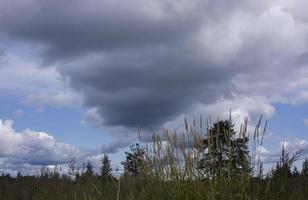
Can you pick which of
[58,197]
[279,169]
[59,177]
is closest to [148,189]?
[279,169]

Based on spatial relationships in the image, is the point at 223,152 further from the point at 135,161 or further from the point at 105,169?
the point at 105,169

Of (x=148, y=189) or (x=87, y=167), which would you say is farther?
(x=87, y=167)

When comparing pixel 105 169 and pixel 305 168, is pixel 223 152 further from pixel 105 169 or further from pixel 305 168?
pixel 105 169

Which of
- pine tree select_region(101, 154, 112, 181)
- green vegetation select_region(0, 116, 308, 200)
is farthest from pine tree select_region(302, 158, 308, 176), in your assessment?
pine tree select_region(101, 154, 112, 181)

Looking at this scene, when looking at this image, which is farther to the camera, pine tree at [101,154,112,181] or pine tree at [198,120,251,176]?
pine tree at [101,154,112,181]

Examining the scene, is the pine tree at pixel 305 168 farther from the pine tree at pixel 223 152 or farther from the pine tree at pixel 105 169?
the pine tree at pixel 105 169

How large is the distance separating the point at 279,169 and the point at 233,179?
727mm

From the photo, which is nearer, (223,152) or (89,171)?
(223,152)

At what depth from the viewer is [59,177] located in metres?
14.4

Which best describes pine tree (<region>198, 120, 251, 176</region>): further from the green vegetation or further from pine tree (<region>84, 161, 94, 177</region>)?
pine tree (<region>84, 161, 94, 177</region>)

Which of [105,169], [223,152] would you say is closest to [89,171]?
[105,169]

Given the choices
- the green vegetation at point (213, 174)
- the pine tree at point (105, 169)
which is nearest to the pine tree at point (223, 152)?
the green vegetation at point (213, 174)

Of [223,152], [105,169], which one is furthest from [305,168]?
[105,169]

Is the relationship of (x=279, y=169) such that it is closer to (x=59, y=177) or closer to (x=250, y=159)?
(x=250, y=159)
